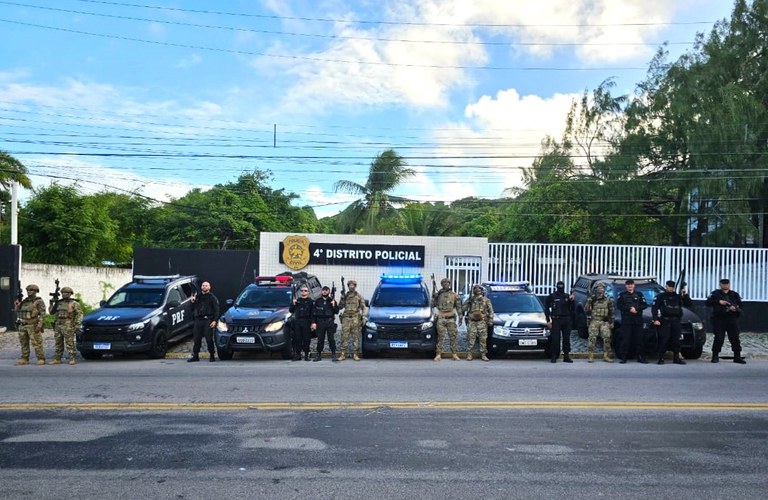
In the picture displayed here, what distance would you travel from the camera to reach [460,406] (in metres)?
7.82

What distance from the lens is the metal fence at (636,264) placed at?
18.9 metres

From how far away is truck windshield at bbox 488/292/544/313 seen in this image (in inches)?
525

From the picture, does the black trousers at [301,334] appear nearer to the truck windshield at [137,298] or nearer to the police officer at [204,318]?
the police officer at [204,318]

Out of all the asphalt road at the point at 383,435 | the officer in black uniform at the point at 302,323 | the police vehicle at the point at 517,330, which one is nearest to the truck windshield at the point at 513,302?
the police vehicle at the point at 517,330

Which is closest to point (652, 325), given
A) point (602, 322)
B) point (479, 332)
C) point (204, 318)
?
point (602, 322)

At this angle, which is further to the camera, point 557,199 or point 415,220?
point 415,220

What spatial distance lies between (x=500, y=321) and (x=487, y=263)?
753 centimetres

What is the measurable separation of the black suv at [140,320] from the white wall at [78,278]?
962 centimetres

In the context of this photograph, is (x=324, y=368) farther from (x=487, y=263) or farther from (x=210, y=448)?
(x=487, y=263)

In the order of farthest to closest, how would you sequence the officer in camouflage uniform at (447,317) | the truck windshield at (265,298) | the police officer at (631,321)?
the truck windshield at (265,298) → the officer in camouflage uniform at (447,317) → the police officer at (631,321)

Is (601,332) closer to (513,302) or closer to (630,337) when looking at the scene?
(630,337)

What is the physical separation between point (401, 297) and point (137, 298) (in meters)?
5.88

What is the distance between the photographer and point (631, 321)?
40.0ft

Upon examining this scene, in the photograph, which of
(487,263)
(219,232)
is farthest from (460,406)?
(219,232)
